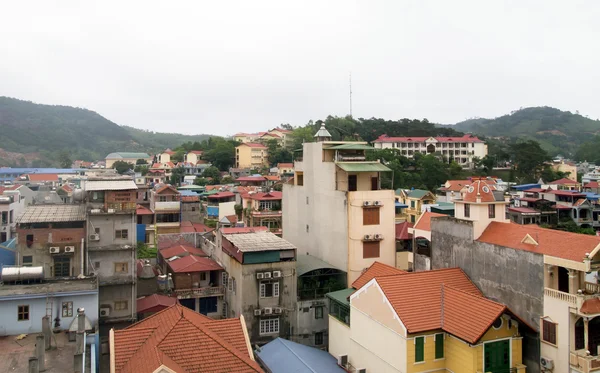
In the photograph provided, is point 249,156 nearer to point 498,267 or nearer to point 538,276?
point 498,267

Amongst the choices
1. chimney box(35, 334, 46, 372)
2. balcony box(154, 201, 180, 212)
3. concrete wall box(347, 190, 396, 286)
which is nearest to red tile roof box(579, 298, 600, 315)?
concrete wall box(347, 190, 396, 286)

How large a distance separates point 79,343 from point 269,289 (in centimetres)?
1065

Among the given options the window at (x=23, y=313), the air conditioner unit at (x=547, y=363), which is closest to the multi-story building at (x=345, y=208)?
the air conditioner unit at (x=547, y=363)

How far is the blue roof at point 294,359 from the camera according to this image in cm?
2075

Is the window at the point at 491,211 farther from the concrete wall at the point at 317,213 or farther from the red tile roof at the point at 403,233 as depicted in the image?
the red tile roof at the point at 403,233

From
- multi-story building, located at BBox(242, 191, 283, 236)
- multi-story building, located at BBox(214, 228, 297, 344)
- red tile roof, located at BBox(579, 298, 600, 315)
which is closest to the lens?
red tile roof, located at BBox(579, 298, 600, 315)

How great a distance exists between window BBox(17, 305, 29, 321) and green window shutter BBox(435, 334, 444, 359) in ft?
53.5

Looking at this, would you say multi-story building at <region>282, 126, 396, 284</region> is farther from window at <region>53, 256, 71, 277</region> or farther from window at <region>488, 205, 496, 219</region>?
window at <region>53, 256, 71, 277</region>

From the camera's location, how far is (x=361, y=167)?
94.1 feet

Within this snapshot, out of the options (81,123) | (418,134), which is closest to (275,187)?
(418,134)

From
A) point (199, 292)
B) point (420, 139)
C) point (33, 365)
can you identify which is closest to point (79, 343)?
point (33, 365)

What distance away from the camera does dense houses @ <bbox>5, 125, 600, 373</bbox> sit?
17.1 metres

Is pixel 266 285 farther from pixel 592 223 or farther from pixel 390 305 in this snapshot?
pixel 592 223

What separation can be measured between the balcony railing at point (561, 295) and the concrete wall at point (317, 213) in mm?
11726
